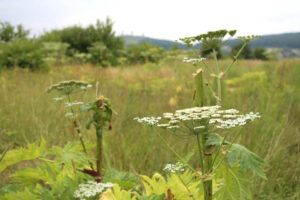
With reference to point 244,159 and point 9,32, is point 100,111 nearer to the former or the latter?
point 244,159

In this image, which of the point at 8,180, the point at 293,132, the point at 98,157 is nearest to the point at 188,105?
the point at 293,132

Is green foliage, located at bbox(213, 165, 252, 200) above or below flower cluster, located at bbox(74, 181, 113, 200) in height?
above

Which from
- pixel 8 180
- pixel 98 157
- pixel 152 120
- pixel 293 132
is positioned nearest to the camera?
pixel 152 120

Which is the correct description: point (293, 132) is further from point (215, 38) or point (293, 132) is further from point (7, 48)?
point (7, 48)

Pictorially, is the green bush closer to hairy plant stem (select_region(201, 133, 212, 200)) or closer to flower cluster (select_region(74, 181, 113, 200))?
flower cluster (select_region(74, 181, 113, 200))

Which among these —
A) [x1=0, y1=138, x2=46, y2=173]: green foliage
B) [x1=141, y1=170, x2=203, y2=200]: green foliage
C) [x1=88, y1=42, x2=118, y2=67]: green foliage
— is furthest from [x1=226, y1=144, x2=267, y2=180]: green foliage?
[x1=88, y1=42, x2=118, y2=67]: green foliage

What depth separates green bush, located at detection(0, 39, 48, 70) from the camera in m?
12.1

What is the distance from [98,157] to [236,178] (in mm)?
581

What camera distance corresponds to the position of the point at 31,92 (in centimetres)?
556

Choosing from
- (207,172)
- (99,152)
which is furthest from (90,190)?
(207,172)

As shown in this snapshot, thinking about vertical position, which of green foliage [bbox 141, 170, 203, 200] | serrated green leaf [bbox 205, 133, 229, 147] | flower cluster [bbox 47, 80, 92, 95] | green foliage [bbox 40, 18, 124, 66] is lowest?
green foliage [bbox 141, 170, 203, 200]

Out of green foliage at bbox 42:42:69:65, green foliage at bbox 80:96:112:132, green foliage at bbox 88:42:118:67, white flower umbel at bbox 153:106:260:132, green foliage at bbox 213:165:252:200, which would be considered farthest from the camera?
green foliage at bbox 42:42:69:65

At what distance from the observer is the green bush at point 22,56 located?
12.1 meters

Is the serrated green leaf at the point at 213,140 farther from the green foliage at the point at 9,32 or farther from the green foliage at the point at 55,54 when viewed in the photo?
the green foliage at the point at 9,32
